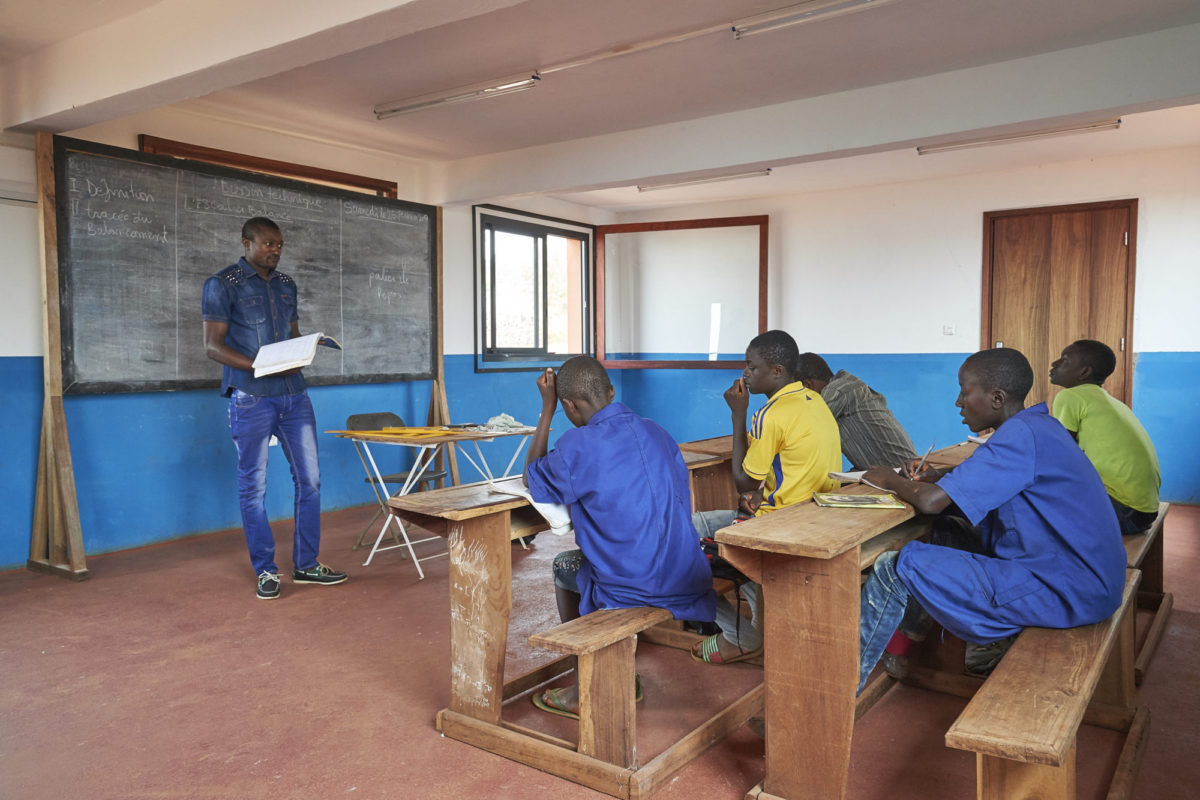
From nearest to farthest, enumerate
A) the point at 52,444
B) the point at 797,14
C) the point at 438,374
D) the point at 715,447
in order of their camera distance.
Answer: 1. the point at 797,14
2. the point at 715,447
3. the point at 52,444
4. the point at 438,374

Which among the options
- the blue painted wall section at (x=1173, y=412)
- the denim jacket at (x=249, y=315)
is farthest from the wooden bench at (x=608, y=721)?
the blue painted wall section at (x=1173, y=412)

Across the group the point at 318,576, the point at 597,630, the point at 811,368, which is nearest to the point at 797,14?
the point at 811,368

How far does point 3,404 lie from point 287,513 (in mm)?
1765

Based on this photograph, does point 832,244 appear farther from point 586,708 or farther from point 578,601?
point 586,708

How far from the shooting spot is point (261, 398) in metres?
3.83

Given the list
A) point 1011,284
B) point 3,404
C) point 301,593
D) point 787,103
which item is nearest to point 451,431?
point 301,593

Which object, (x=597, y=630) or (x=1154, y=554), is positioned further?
(x=1154, y=554)

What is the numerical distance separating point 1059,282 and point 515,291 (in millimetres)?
4349

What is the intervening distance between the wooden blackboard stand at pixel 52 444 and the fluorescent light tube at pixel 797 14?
342 cm

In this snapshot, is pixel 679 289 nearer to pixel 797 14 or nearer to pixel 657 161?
pixel 657 161

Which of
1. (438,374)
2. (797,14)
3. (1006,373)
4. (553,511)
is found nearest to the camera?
(1006,373)

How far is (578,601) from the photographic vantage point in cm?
265

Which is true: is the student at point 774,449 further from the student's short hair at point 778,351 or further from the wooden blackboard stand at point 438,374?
the wooden blackboard stand at point 438,374

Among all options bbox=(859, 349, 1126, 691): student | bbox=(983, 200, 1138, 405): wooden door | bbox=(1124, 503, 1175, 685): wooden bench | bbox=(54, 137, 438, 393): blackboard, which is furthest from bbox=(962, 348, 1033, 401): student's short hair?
bbox=(983, 200, 1138, 405): wooden door
